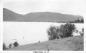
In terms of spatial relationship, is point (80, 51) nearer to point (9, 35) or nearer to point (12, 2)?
point (9, 35)

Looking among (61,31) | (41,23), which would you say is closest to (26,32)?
(41,23)

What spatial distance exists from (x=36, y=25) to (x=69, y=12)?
48 centimetres

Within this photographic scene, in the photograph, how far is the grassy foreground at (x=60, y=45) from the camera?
69.3 inches

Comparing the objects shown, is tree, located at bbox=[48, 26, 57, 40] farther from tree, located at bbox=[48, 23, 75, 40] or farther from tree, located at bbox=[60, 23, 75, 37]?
tree, located at bbox=[60, 23, 75, 37]

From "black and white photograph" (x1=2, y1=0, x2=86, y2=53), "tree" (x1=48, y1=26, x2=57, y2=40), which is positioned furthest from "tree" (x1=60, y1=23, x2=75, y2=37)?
"tree" (x1=48, y1=26, x2=57, y2=40)

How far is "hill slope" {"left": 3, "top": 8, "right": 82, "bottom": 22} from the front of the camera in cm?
178

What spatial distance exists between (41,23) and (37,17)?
0.10 m

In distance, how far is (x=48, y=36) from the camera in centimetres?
181

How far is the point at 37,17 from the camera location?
1.78 m

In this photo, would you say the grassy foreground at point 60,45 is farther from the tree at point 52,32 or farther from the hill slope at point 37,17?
the hill slope at point 37,17

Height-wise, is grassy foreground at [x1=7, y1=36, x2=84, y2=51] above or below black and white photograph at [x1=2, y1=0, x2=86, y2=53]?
below

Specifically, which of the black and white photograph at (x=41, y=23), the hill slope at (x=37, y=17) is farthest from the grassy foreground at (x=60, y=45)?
the hill slope at (x=37, y=17)

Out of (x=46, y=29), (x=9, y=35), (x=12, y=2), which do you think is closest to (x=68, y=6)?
(x=46, y=29)

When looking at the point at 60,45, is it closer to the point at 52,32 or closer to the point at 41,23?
the point at 52,32
